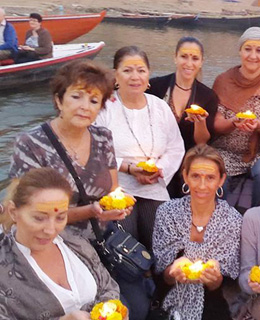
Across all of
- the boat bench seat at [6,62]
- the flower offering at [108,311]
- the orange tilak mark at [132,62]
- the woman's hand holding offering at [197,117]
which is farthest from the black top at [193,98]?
the boat bench seat at [6,62]

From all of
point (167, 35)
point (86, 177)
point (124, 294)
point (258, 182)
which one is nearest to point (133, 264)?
point (124, 294)

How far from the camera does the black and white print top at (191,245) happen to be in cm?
321

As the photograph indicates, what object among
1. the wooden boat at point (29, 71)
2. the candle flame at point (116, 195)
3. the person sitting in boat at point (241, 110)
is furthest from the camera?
the wooden boat at point (29, 71)

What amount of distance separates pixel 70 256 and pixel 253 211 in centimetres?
126

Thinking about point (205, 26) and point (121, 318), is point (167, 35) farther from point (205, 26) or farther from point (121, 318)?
point (121, 318)

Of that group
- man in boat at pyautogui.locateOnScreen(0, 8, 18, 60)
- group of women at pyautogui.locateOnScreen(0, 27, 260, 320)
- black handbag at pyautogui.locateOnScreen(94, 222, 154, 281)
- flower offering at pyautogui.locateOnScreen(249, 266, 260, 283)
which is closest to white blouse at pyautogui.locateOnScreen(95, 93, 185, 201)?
group of women at pyautogui.locateOnScreen(0, 27, 260, 320)

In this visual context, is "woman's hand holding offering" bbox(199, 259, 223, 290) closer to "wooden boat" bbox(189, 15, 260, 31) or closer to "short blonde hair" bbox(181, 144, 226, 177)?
"short blonde hair" bbox(181, 144, 226, 177)

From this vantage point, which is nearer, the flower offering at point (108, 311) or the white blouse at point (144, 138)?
the flower offering at point (108, 311)

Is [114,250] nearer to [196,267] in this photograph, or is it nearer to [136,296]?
[136,296]

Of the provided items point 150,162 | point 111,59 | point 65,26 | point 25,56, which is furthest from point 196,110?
point 65,26

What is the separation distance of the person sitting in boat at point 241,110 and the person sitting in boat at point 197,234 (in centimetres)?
84

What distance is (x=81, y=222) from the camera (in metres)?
3.04

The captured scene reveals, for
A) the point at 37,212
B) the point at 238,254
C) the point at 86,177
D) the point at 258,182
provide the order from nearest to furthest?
the point at 37,212
the point at 86,177
the point at 238,254
the point at 258,182

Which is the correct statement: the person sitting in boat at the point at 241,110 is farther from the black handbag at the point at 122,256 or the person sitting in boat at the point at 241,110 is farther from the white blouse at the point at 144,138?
the black handbag at the point at 122,256
